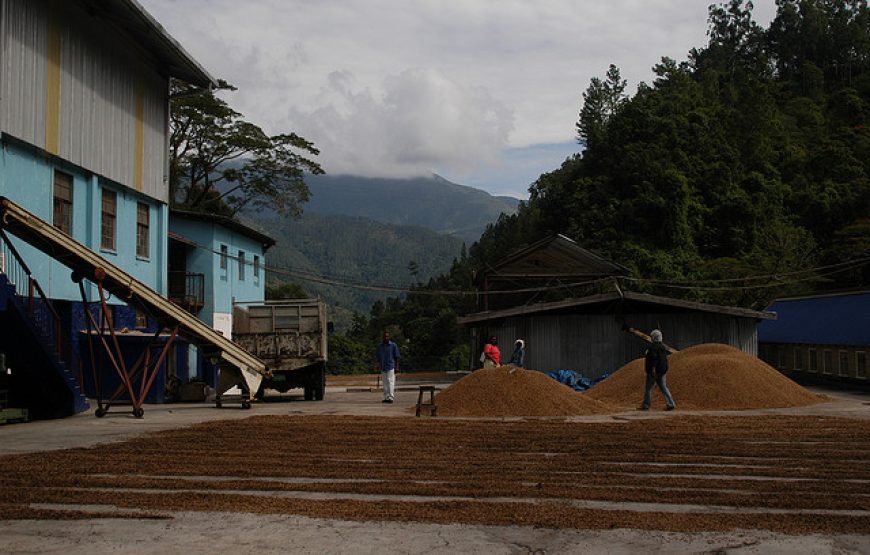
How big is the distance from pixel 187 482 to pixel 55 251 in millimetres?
9909

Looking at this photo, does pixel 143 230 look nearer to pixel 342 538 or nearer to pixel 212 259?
pixel 212 259

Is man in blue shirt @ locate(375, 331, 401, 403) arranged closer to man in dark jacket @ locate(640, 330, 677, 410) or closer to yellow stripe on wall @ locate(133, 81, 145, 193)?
man in dark jacket @ locate(640, 330, 677, 410)

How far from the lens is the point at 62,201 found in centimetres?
2252

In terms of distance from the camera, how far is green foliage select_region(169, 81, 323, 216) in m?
46.9

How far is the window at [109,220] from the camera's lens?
2480cm

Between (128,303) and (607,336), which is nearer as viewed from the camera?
(128,303)

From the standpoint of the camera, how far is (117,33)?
24938mm

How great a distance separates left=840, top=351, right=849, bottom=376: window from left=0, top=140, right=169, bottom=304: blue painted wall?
83.4ft

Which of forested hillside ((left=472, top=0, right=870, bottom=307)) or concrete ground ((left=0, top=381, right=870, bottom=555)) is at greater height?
forested hillside ((left=472, top=0, right=870, bottom=307))

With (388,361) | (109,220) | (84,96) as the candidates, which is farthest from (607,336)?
(84,96)

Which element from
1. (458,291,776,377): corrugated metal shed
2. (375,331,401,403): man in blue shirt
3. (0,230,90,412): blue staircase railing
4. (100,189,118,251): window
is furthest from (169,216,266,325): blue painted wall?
(0,230,90,412): blue staircase railing

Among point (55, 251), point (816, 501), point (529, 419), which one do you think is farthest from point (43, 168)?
point (816, 501)

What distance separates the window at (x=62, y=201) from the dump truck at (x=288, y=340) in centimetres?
524

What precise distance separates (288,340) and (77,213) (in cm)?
671
